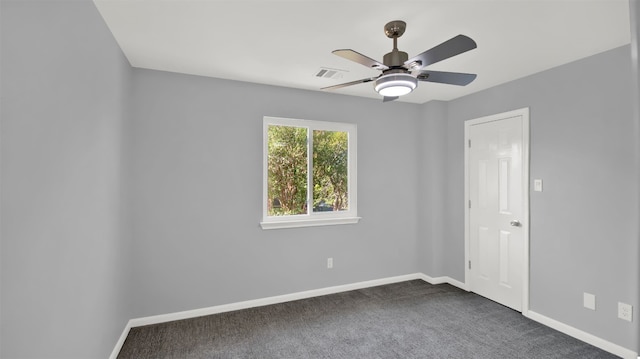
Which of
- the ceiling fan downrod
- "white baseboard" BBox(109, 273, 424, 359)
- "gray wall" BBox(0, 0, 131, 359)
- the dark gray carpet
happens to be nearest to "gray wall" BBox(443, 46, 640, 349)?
the dark gray carpet

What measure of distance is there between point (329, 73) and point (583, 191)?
256 cm

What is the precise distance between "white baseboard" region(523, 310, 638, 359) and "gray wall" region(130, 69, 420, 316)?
68.9 inches

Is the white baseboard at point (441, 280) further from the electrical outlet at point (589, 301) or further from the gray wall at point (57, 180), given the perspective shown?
the gray wall at point (57, 180)

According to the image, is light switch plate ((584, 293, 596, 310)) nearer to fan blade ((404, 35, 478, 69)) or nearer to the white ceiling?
the white ceiling

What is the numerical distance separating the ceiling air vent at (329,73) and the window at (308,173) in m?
0.70

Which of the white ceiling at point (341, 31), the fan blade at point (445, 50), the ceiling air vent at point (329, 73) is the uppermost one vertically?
the white ceiling at point (341, 31)

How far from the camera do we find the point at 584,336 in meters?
2.80

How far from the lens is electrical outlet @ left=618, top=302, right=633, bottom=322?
2.52 metres

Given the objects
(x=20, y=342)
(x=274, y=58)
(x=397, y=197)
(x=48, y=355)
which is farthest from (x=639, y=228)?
(x=397, y=197)

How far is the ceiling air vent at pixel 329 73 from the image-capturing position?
308 centimetres

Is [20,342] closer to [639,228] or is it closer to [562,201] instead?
[639,228]

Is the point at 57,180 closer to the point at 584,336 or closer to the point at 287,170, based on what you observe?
the point at 287,170

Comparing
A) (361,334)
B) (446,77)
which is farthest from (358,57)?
(361,334)

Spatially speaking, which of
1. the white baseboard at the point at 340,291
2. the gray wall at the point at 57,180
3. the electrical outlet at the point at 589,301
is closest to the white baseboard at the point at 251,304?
the white baseboard at the point at 340,291
